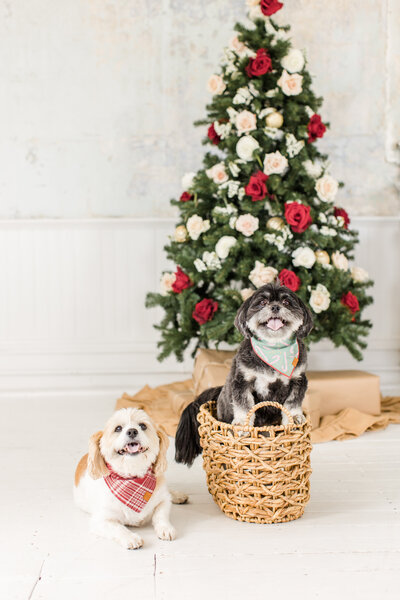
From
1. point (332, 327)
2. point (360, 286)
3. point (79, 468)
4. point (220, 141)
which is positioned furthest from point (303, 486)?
point (220, 141)

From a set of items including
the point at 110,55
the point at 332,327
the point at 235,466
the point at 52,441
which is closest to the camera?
the point at 235,466

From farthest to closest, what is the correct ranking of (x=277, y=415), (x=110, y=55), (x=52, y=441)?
(x=110, y=55), (x=52, y=441), (x=277, y=415)

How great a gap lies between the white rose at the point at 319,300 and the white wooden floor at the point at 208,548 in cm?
87

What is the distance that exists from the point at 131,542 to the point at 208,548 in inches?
9.8

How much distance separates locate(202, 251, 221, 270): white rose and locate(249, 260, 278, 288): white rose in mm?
204

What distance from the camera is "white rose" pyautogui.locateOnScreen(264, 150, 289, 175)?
366 cm

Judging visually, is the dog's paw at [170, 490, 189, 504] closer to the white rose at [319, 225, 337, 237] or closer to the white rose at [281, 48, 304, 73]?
the white rose at [319, 225, 337, 237]

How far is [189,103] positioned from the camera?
4742 mm

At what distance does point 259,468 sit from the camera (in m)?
2.28

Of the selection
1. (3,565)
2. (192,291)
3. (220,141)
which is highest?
(220,141)

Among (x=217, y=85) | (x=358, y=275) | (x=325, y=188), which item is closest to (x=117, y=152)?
(x=217, y=85)

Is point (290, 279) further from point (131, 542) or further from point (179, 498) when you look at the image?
point (131, 542)

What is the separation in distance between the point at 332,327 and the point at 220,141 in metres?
1.24

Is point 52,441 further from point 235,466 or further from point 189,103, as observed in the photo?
point 189,103
